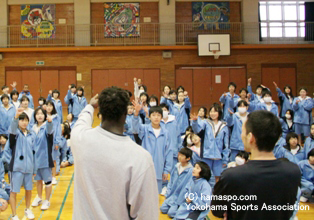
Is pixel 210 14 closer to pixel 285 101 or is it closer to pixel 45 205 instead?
pixel 285 101

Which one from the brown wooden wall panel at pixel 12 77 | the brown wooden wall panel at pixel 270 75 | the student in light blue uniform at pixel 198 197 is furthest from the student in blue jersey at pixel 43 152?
the brown wooden wall panel at pixel 270 75

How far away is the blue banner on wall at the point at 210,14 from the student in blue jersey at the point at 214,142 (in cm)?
1269

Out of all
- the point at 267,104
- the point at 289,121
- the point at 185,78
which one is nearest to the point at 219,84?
the point at 185,78

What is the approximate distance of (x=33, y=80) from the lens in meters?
18.5

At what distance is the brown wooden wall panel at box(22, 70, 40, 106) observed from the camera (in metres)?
18.4

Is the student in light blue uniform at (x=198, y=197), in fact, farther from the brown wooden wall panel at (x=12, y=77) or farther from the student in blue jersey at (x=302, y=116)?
the brown wooden wall panel at (x=12, y=77)

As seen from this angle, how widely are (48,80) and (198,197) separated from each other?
14991 mm

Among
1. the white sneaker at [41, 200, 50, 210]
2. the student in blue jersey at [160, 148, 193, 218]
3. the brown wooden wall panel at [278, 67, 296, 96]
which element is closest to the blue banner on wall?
the brown wooden wall panel at [278, 67, 296, 96]

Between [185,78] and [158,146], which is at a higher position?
[185,78]

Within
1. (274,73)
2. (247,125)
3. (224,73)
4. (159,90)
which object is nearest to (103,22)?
(159,90)

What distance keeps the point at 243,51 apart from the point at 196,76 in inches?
112

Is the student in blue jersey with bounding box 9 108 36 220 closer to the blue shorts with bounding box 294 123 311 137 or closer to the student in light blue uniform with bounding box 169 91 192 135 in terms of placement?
the student in light blue uniform with bounding box 169 91 192 135

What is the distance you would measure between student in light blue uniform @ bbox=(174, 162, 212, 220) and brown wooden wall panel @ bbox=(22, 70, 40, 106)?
48.5 ft

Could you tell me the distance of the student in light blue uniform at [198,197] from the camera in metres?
5.27
